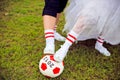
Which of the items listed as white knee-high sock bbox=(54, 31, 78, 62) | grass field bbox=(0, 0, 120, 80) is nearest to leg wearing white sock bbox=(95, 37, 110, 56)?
grass field bbox=(0, 0, 120, 80)

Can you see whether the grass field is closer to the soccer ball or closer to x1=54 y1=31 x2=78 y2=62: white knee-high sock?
the soccer ball

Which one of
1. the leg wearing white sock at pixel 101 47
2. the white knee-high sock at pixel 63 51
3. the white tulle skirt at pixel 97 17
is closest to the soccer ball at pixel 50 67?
the white knee-high sock at pixel 63 51

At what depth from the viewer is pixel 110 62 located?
3.23 meters

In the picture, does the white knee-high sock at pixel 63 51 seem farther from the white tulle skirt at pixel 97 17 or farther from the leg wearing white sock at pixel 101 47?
the leg wearing white sock at pixel 101 47

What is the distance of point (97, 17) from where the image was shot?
2887 millimetres

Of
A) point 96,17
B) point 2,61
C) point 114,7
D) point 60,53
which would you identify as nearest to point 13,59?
point 2,61

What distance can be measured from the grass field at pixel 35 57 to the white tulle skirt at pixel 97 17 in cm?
26

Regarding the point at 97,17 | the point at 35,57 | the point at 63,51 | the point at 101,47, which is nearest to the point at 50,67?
the point at 63,51

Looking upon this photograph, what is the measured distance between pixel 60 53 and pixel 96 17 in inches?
20.6

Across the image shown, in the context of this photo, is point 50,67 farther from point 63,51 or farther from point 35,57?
point 35,57

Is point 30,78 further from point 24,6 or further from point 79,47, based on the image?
point 24,6

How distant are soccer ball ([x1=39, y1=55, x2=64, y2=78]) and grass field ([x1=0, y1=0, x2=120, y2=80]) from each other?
8 centimetres

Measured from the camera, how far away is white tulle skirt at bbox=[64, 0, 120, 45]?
2.86 meters

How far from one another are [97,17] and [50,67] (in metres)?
0.70
